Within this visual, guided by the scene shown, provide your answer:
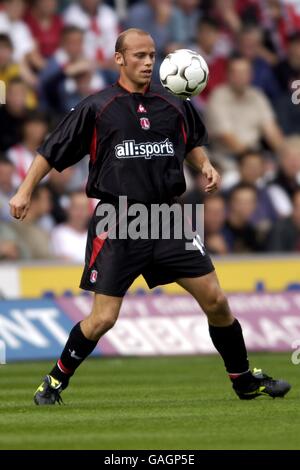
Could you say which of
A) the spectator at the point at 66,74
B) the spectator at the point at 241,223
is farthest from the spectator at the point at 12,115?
the spectator at the point at 241,223

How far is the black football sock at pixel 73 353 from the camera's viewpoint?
946cm

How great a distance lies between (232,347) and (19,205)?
1851mm

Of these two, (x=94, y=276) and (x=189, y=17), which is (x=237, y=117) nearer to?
(x=189, y=17)

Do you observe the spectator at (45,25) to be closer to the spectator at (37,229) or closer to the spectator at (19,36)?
the spectator at (19,36)

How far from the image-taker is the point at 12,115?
17.1m

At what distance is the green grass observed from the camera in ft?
25.1

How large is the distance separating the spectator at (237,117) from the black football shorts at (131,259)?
9046 millimetres

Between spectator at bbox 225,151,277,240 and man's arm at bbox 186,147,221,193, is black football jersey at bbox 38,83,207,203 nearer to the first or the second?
man's arm at bbox 186,147,221,193

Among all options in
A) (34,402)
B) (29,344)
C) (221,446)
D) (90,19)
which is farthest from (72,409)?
(90,19)

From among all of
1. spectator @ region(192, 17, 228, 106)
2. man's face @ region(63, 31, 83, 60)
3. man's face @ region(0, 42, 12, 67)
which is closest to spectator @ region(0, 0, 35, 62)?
man's face @ region(63, 31, 83, 60)

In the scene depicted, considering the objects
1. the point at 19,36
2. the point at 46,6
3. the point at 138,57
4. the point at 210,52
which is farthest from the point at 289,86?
the point at 138,57

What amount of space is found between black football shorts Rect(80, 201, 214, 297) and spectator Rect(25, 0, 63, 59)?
365 inches

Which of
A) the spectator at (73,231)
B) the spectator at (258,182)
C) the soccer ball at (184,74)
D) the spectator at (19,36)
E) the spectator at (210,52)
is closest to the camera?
the soccer ball at (184,74)
